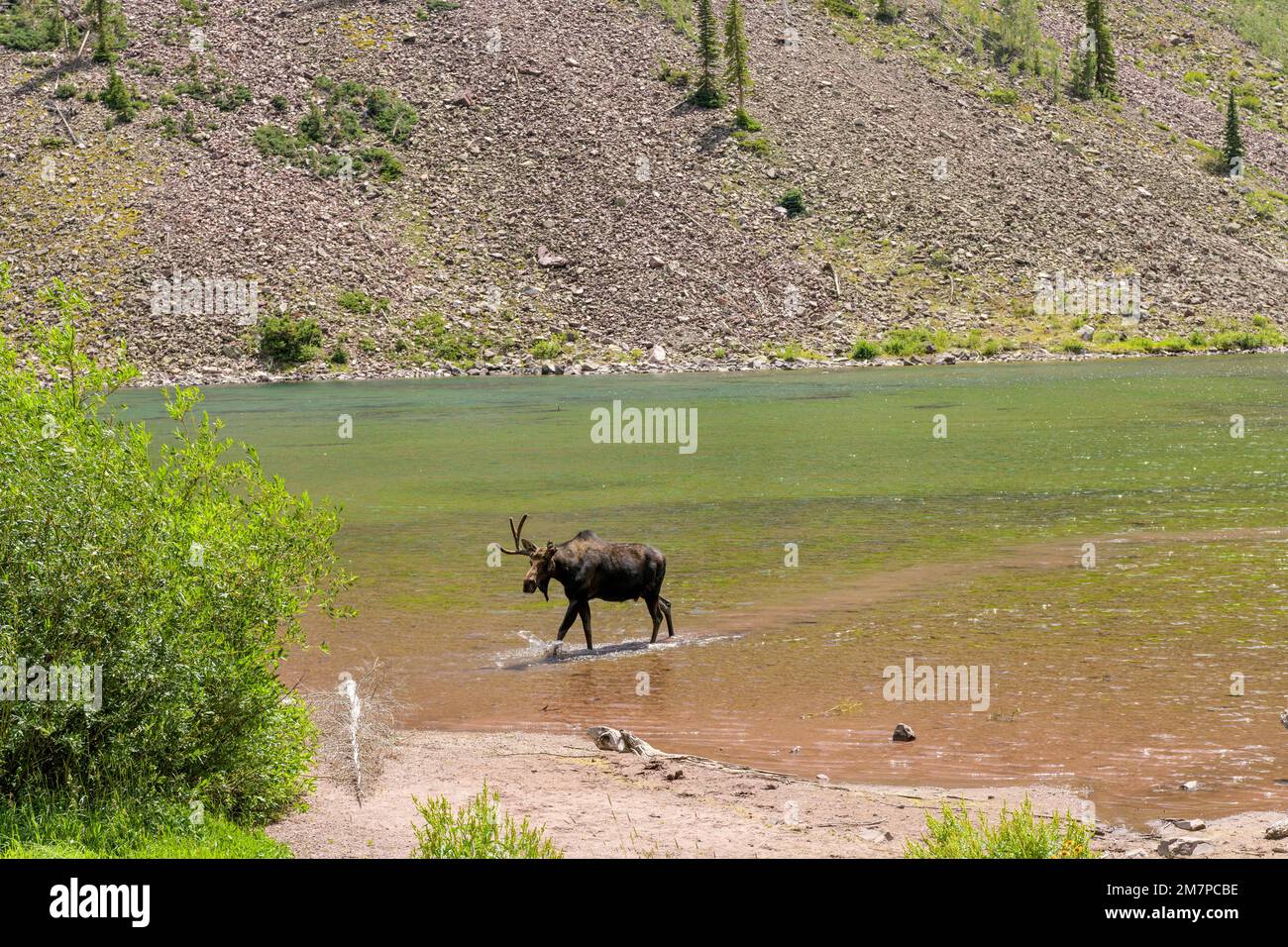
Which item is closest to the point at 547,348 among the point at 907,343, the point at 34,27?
the point at 907,343

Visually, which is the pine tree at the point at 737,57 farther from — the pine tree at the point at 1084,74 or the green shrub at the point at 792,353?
the pine tree at the point at 1084,74

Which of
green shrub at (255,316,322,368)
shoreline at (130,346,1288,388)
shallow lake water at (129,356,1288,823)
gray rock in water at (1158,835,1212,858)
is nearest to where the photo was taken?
gray rock in water at (1158,835,1212,858)

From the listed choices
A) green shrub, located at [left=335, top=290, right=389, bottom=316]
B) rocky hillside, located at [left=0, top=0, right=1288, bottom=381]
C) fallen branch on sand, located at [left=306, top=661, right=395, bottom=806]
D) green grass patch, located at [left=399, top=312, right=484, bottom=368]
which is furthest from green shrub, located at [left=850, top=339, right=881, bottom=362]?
fallen branch on sand, located at [left=306, top=661, right=395, bottom=806]

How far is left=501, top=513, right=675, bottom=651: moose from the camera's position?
1902 cm

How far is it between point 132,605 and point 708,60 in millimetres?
111547

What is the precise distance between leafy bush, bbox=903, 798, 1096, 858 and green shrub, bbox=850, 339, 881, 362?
8159 cm

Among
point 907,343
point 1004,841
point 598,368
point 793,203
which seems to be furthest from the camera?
point 793,203

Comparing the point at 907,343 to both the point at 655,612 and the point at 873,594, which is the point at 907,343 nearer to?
the point at 873,594

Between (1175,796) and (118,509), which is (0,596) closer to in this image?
(118,509)

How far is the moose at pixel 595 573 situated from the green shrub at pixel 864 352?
7243cm

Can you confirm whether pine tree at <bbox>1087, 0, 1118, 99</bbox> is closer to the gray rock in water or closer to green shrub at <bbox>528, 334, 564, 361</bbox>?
green shrub at <bbox>528, 334, 564, 361</bbox>

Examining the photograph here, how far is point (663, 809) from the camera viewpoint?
36.9 ft
